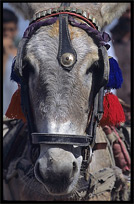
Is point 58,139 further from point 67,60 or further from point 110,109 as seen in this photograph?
point 110,109

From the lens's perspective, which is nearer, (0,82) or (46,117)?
(46,117)

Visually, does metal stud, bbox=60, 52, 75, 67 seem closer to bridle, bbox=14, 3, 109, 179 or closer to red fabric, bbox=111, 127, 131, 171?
bridle, bbox=14, 3, 109, 179

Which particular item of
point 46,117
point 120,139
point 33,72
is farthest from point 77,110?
point 120,139

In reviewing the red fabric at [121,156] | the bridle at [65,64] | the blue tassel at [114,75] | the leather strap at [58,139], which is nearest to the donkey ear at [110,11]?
the bridle at [65,64]

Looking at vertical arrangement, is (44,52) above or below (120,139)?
above

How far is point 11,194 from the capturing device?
15.7ft

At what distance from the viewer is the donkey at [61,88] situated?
265 cm

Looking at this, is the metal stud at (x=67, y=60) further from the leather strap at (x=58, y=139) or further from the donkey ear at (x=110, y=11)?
the donkey ear at (x=110, y=11)

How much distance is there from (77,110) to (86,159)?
1.96 feet

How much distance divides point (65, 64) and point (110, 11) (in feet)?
5.18

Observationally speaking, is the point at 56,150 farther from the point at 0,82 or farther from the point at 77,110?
the point at 0,82

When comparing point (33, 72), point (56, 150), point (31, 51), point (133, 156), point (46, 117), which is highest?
point (31, 51)

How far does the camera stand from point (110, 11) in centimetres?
404

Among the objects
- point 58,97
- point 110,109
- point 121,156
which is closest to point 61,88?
point 58,97
